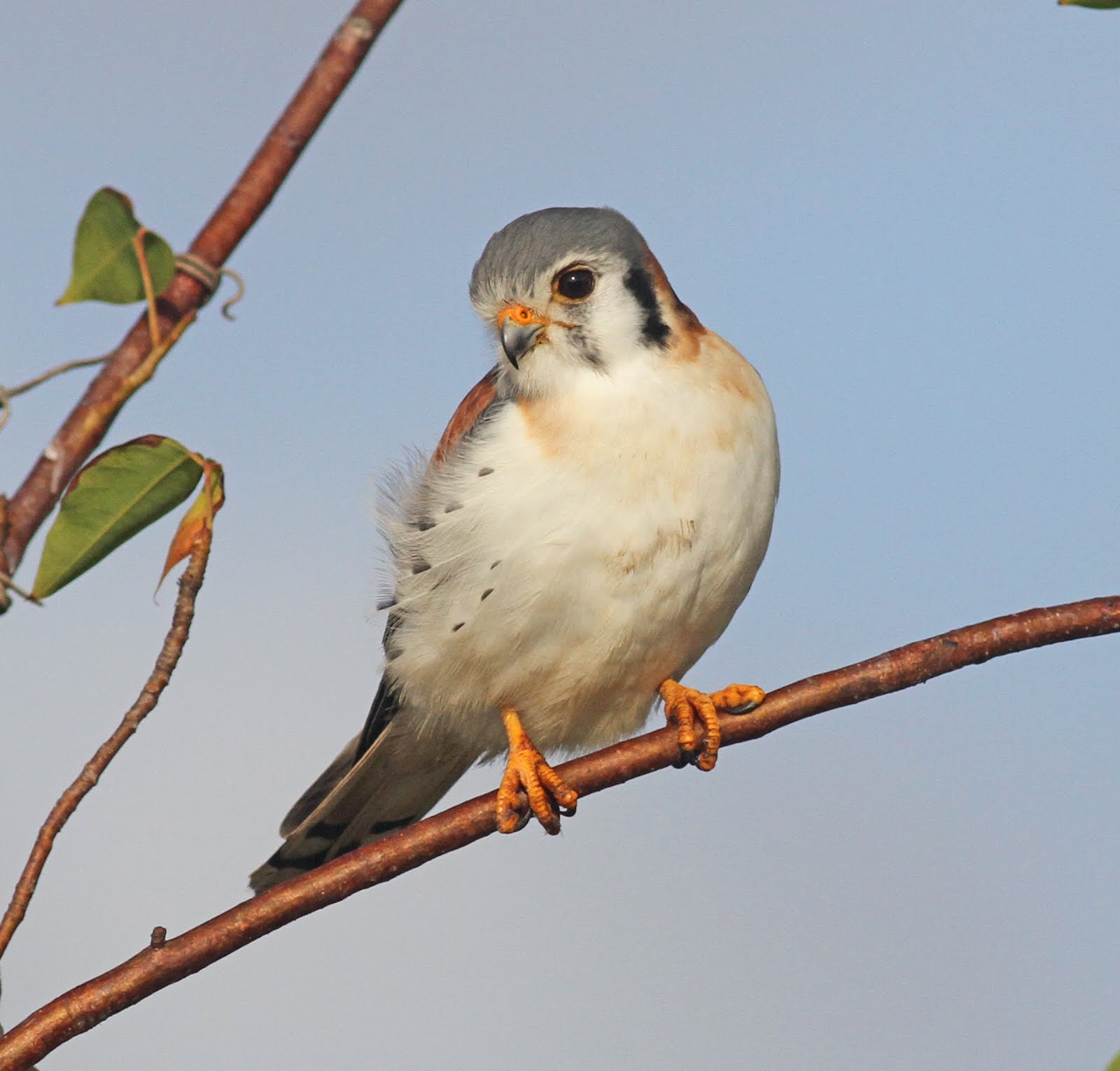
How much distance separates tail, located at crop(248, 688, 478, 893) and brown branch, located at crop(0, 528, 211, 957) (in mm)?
1918

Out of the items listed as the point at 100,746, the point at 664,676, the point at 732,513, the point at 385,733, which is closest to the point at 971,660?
the point at 732,513

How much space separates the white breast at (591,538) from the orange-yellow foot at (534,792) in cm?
24

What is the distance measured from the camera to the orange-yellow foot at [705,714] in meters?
2.80

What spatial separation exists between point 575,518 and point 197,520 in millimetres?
1352

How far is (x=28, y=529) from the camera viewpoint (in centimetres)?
124

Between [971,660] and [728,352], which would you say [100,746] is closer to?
[971,660]

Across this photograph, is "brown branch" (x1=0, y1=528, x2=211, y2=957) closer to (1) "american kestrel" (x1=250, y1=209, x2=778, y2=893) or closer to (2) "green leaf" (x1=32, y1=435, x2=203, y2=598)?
(2) "green leaf" (x1=32, y1=435, x2=203, y2=598)

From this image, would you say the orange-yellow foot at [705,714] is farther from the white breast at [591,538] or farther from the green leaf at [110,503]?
the green leaf at [110,503]

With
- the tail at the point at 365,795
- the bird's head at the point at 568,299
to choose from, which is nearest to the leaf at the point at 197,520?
the bird's head at the point at 568,299

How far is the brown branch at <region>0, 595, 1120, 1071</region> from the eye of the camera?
2051mm

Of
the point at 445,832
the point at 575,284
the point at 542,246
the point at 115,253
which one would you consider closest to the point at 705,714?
the point at 445,832

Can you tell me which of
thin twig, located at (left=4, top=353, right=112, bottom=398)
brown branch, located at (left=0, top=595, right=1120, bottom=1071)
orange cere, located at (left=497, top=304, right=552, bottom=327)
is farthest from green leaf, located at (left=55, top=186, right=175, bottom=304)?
orange cere, located at (left=497, top=304, right=552, bottom=327)

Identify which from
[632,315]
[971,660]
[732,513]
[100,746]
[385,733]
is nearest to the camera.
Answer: [100,746]

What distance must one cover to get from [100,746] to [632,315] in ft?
6.25
